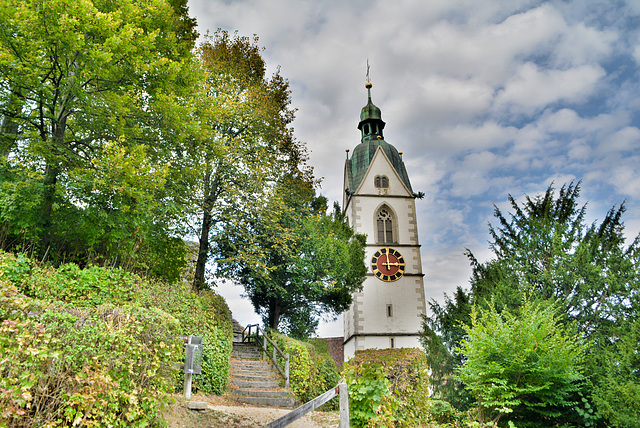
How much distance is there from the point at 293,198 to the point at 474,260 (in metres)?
7.68

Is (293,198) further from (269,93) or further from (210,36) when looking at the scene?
(210,36)

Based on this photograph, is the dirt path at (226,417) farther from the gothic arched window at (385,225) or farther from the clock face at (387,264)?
the gothic arched window at (385,225)

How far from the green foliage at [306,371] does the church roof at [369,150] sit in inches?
685

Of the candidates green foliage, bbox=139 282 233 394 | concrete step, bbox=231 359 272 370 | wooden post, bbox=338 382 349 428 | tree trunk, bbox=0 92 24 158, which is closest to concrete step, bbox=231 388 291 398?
green foliage, bbox=139 282 233 394

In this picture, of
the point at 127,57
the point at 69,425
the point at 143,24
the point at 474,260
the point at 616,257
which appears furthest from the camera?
the point at 474,260

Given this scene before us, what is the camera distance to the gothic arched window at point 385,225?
2905 cm

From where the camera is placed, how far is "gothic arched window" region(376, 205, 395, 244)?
29.0m

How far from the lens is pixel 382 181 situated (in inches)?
1204

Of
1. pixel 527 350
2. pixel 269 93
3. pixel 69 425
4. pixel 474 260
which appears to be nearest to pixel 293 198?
pixel 269 93

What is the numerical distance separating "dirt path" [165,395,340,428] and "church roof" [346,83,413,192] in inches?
845

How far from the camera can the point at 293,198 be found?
59.8 ft

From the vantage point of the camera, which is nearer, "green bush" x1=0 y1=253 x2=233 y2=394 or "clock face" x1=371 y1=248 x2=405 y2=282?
"green bush" x1=0 y1=253 x2=233 y2=394

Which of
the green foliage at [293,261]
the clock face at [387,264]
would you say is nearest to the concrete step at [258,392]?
the green foliage at [293,261]

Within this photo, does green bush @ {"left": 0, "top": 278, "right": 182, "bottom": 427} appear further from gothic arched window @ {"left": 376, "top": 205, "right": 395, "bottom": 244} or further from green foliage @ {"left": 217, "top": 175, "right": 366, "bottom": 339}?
gothic arched window @ {"left": 376, "top": 205, "right": 395, "bottom": 244}
